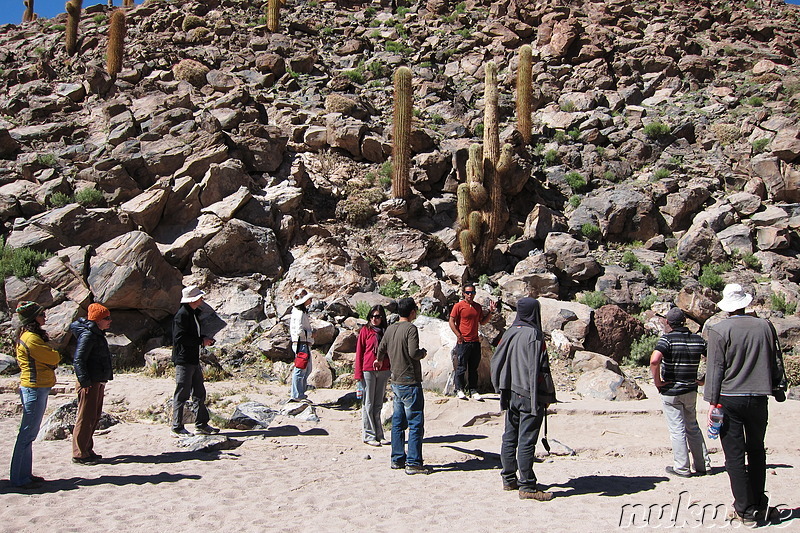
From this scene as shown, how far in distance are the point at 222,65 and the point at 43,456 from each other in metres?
23.1

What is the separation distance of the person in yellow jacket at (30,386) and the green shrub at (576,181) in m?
18.0

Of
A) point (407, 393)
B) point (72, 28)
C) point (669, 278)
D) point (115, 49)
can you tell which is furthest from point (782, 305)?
point (72, 28)

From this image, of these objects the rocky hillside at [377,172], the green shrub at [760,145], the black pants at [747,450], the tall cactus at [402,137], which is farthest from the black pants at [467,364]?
the green shrub at [760,145]

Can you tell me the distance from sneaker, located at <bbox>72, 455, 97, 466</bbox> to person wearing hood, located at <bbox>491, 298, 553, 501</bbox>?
14.2ft

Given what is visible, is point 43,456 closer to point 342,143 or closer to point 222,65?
point 342,143

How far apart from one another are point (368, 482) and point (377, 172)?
14374mm

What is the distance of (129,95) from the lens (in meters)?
20.5

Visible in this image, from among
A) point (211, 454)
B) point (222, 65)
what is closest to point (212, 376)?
point (211, 454)

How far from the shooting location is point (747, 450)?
4031 millimetres

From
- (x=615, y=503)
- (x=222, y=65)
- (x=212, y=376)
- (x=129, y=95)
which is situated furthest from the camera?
(x=222, y=65)

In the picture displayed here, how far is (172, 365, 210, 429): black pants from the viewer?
6516mm

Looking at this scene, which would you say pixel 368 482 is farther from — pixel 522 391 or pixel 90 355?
pixel 90 355

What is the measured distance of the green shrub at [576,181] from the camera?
19.5m

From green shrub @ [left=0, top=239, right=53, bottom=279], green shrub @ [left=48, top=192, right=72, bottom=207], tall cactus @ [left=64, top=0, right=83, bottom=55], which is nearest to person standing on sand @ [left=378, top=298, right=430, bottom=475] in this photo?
green shrub @ [left=0, top=239, right=53, bottom=279]
